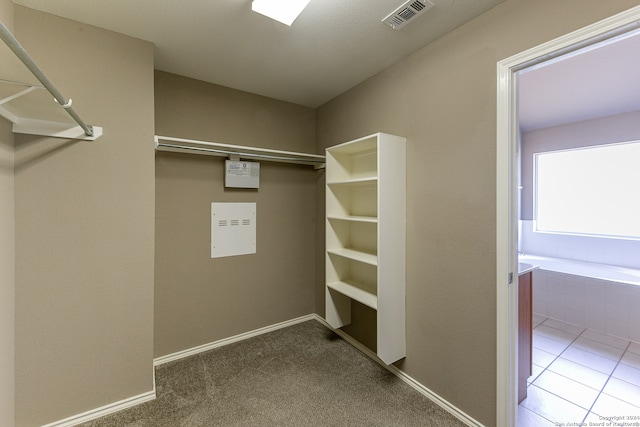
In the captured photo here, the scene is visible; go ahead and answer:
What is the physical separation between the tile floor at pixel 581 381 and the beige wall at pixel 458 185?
637mm

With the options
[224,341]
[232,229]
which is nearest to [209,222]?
[232,229]

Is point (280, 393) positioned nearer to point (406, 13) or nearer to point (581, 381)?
point (581, 381)

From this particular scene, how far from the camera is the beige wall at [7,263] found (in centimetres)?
135

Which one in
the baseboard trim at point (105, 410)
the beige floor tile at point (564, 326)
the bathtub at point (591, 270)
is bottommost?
the beige floor tile at point (564, 326)

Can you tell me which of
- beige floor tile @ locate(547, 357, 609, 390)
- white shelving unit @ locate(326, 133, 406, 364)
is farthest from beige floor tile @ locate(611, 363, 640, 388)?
white shelving unit @ locate(326, 133, 406, 364)

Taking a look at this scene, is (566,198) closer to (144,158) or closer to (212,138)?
(212,138)

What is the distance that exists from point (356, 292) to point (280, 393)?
94cm

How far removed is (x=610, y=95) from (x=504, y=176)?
2.49 m

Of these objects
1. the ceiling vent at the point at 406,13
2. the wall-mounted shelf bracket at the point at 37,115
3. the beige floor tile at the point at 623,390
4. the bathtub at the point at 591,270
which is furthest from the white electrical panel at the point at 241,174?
the beige floor tile at the point at 623,390

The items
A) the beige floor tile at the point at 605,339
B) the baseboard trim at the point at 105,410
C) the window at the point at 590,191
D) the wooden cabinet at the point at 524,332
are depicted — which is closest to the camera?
the baseboard trim at the point at 105,410

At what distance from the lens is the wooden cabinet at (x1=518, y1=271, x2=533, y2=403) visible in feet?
5.98

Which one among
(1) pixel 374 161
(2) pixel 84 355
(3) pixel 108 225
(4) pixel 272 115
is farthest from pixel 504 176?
(2) pixel 84 355

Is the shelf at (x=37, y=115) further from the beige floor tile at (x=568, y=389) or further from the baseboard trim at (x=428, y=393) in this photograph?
the beige floor tile at (x=568, y=389)

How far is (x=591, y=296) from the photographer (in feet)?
9.76
